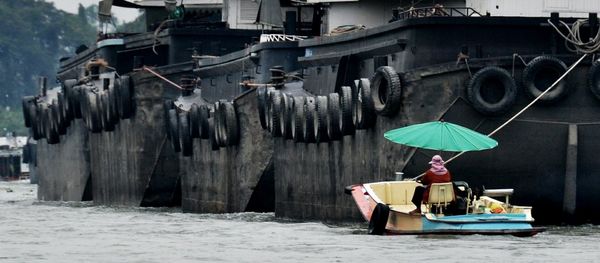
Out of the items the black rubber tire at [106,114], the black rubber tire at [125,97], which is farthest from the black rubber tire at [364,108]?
the black rubber tire at [106,114]

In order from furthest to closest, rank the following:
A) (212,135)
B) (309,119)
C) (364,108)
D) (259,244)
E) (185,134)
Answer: (185,134)
(212,135)
(309,119)
(364,108)
(259,244)

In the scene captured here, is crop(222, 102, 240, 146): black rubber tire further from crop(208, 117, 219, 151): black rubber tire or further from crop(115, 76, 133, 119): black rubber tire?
crop(115, 76, 133, 119): black rubber tire

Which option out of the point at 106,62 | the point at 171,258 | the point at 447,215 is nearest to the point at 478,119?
the point at 447,215

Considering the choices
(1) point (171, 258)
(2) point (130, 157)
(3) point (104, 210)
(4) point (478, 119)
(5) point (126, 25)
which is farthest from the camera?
(5) point (126, 25)

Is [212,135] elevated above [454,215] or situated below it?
above

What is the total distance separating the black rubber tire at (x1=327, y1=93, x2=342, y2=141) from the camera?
138ft

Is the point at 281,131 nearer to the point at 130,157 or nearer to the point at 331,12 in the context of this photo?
the point at 331,12

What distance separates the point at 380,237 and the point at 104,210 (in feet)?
64.1

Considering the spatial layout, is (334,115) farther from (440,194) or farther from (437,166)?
(440,194)

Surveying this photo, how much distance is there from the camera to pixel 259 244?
34844mm

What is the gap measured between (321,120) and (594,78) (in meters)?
7.06

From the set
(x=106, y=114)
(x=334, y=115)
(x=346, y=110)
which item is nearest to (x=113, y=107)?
(x=106, y=114)

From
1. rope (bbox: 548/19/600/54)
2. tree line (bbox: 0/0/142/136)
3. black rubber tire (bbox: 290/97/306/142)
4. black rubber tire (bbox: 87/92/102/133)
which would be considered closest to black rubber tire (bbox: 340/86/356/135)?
black rubber tire (bbox: 290/97/306/142)

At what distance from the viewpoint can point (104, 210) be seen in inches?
2127
